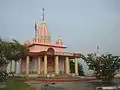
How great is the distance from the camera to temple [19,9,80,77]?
32062 mm

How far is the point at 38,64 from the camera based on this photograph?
31828 mm

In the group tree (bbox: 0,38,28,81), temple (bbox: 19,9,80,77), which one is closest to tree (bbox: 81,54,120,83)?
tree (bbox: 0,38,28,81)

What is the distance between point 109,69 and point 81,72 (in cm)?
2439

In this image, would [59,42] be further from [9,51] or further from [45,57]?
[9,51]

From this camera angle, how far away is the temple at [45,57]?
32062 mm

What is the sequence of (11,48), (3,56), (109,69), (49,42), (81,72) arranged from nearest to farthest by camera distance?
(109,69) → (3,56) → (11,48) → (49,42) → (81,72)

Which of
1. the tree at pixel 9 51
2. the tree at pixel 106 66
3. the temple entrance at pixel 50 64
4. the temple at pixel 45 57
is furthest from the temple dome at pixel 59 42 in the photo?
the tree at pixel 106 66

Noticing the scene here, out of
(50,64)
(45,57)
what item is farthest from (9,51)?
(50,64)

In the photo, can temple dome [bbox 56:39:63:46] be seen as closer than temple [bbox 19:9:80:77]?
No

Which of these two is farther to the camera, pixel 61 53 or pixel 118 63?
pixel 61 53

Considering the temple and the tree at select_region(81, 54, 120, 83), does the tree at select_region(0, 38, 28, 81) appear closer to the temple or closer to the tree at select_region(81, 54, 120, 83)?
the temple

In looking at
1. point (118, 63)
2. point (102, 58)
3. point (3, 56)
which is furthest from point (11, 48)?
point (118, 63)

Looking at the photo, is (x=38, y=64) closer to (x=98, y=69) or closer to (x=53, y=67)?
(x=53, y=67)

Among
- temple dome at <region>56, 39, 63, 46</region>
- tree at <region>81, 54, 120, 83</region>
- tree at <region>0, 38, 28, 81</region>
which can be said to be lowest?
tree at <region>81, 54, 120, 83</region>
